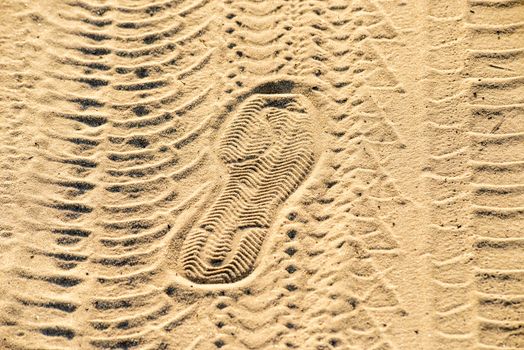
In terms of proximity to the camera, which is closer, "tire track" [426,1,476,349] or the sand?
"tire track" [426,1,476,349]

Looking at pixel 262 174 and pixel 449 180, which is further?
pixel 262 174

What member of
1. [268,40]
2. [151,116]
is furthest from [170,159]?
[268,40]

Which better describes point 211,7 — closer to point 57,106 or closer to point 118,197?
point 57,106

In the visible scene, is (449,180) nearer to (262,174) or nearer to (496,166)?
(496,166)

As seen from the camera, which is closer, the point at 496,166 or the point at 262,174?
the point at 496,166

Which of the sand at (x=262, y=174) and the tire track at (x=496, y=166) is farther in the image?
the sand at (x=262, y=174)

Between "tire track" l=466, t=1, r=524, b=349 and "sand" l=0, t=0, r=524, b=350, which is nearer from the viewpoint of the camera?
"tire track" l=466, t=1, r=524, b=349

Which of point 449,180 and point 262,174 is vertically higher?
point 262,174

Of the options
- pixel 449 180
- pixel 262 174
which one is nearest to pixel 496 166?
pixel 449 180
